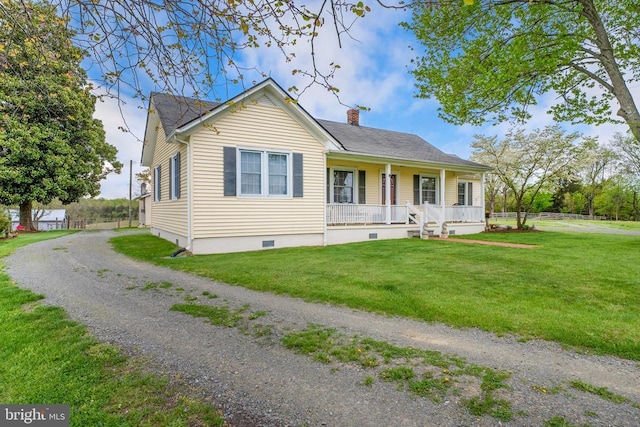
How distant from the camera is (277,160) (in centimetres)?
1111

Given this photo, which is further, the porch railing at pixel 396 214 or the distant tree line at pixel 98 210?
the distant tree line at pixel 98 210

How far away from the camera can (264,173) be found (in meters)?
10.8

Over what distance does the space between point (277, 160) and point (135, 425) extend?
9582mm

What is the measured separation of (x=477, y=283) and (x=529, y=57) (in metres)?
8.09

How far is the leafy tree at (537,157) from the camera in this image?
17.8 meters

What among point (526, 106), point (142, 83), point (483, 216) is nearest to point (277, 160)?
point (142, 83)

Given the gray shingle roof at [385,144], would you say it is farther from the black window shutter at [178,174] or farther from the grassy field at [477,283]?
the black window shutter at [178,174]

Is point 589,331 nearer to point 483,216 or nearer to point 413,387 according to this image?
point 413,387

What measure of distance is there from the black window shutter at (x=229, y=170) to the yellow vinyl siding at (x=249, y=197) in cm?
13

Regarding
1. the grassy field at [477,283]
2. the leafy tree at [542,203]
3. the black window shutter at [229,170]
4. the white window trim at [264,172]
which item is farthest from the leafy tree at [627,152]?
the black window shutter at [229,170]

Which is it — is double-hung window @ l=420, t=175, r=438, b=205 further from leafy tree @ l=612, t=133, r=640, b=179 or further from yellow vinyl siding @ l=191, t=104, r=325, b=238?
leafy tree @ l=612, t=133, r=640, b=179

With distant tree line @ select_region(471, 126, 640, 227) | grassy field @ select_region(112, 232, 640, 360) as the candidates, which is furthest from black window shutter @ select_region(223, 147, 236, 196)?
distant tree line @ select_region(471, 126, 640, 227)

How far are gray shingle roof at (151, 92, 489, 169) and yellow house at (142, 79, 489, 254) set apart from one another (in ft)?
0.30

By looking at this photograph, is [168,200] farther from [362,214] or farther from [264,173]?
[362,214]
